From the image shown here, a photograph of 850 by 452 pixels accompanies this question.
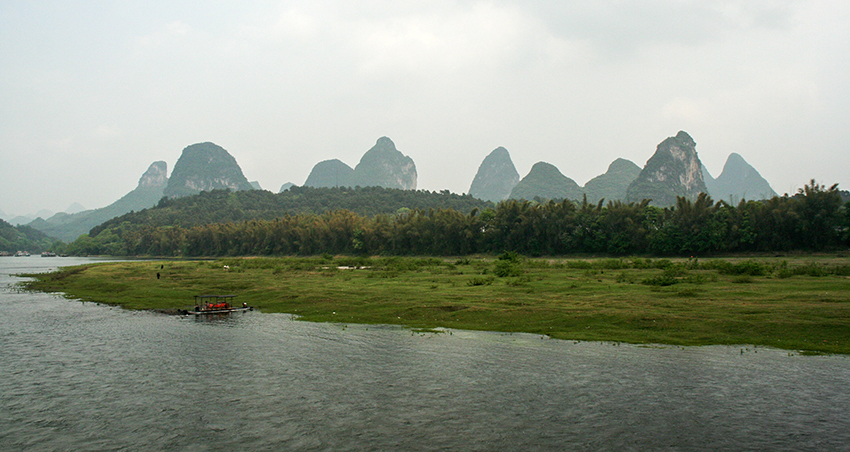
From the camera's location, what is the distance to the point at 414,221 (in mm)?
87375

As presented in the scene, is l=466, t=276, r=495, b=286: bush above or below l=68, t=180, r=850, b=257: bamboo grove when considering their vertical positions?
below

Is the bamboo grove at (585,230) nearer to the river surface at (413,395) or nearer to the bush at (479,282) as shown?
Result: the bush at (479,282)

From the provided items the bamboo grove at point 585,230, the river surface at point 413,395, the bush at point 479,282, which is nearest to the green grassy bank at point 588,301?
the bush at point 479,282

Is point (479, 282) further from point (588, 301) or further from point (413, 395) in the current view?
point (413, 395)

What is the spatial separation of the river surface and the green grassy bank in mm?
2240

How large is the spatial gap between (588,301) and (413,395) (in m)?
16.3

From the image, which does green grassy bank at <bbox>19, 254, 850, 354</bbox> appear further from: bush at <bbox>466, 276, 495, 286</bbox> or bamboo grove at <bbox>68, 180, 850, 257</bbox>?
bamboo grove at <bbox>68, 180, 850, 257</bbox>

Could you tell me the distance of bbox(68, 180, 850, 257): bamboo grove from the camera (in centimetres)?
5262

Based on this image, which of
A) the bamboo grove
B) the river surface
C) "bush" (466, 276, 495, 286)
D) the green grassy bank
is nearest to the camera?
the river surface

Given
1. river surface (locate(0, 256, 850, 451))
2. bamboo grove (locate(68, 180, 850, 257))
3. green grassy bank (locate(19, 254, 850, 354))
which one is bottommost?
river surface (locate(0, 256, 850, 451))

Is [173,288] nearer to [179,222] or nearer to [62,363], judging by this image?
[62,363]

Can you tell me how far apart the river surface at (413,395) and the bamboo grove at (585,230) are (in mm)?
43942

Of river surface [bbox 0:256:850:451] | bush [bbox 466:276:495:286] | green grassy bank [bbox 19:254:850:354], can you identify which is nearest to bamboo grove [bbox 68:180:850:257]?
green grassy bank [bbox 19:254:850:354]

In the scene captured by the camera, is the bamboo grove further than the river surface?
Yes
